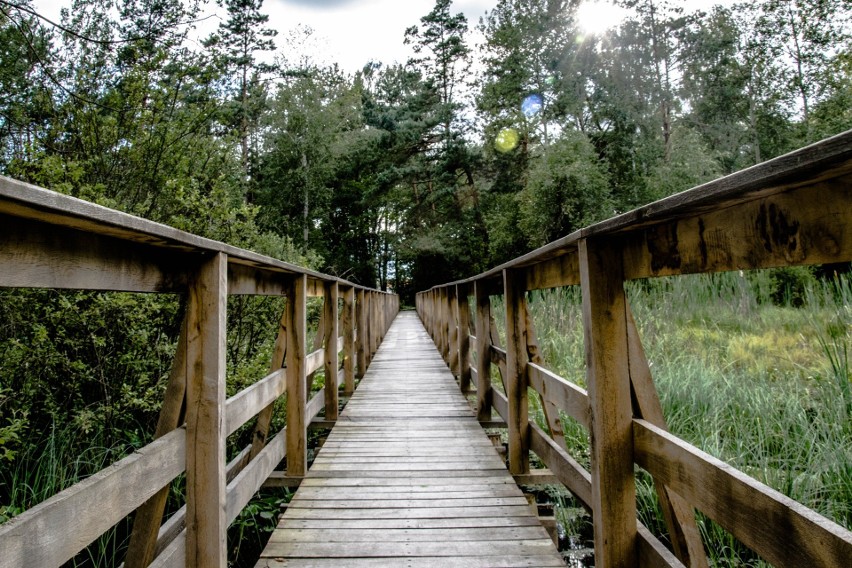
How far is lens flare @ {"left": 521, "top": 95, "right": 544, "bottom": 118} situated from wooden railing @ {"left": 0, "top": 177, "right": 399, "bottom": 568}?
66.4 ft

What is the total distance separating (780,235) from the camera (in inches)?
33.5

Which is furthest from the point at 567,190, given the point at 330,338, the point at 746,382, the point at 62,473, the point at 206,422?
the point at 206,422

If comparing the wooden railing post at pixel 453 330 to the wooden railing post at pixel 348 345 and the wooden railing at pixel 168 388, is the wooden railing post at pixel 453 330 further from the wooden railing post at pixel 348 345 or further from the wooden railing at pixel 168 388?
the wooden railing at pixel 168 388

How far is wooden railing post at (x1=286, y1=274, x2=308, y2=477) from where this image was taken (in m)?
2.71

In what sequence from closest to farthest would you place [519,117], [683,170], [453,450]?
[453,450] → [683,170] → [519,117]

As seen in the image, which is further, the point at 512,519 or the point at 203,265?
the point at 512,519

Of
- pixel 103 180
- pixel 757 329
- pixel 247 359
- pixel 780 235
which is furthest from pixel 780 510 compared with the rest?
pixel 757 329

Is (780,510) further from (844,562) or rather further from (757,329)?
(757,329)

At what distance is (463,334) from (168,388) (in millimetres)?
3590

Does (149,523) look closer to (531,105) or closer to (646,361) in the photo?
(646,361)

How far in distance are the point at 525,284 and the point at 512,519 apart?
1212 millimetres

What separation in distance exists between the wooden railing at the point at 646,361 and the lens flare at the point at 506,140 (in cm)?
1939

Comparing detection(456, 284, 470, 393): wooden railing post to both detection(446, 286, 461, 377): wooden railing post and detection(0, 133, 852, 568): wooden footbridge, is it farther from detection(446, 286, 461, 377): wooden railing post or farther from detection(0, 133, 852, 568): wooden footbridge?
detection(0, 133, 852, 568): wooden footbridge

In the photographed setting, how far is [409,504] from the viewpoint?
7.93 feet
